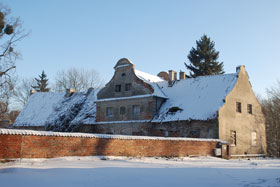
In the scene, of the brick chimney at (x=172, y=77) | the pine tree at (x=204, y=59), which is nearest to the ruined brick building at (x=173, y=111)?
the brick chimney at (x=172, y=77)

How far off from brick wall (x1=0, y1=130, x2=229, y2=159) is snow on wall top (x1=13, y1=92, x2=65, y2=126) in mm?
22292

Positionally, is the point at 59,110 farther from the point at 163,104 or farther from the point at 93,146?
the point at 93,146

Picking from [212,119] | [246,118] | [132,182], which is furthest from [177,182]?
[246,118]

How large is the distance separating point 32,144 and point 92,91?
1027 inches

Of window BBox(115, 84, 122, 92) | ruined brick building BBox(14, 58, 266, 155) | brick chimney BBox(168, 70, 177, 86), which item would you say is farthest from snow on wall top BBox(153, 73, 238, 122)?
window BBox(115, 84, 122, 92)

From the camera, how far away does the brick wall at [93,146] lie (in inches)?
529

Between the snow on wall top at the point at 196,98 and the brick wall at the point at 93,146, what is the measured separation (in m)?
5.87

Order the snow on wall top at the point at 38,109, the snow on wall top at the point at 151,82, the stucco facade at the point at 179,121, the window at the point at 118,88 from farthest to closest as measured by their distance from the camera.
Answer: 1. the snow on wall top at the point at 38,109
2. the window at the point at 118,88
3. the snow on wall top at the point at 151,82
4. the stucco facade at the point at 179,121

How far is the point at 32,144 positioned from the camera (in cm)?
1403

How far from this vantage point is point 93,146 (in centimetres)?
1633

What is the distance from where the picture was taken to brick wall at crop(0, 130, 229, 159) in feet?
44.1

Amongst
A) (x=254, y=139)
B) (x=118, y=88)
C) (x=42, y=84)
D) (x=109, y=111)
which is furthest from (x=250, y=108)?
(x=42, y=84)

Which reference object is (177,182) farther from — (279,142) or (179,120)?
(279,142)

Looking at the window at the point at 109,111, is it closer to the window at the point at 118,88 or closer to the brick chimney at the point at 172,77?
the window at the point at 118,88
